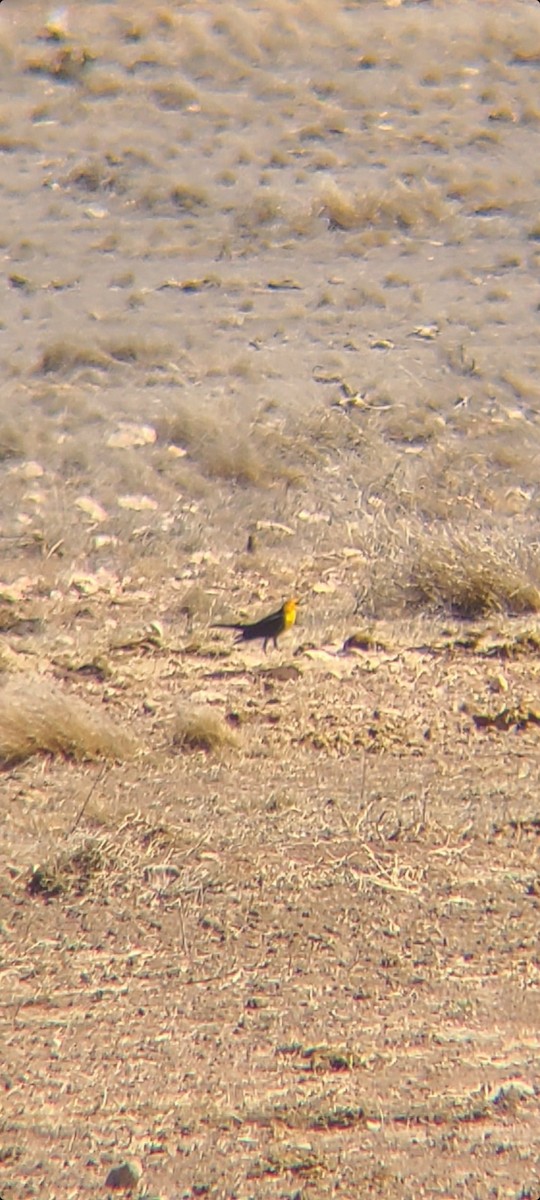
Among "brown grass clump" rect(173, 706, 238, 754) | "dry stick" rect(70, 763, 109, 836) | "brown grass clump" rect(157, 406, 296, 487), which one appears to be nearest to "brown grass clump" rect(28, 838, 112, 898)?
"dry stick" rect(70, 763, 109, 836)

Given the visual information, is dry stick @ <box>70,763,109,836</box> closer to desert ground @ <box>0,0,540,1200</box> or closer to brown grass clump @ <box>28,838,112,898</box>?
desert ground @ <box>0,0,540,1200</box>

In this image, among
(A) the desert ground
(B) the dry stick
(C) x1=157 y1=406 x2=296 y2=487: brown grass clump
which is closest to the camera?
(A) the desert ground

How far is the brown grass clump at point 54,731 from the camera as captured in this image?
20.5 ft

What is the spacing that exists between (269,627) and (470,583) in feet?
3.42

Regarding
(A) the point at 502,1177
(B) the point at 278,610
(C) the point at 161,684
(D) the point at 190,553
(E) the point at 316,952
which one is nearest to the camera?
(A) the point at 502,1177

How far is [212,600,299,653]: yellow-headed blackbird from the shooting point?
710cm

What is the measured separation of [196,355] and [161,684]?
3.33 meters

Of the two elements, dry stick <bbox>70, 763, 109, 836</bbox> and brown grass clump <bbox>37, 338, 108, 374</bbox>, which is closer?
dry stick <bbox>70, 763, 109, 836</bbox>

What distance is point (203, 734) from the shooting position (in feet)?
20.8

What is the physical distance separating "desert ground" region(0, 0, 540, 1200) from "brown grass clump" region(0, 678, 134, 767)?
2 centimetres

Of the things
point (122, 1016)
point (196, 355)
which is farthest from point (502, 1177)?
point (196, 355)

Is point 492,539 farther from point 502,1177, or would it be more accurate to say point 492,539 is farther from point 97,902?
point 502,1177

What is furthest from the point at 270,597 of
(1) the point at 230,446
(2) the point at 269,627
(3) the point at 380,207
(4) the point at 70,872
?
(3) the point at 380,207

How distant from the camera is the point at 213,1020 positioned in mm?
5094
